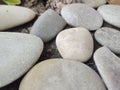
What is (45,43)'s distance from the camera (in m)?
0.95

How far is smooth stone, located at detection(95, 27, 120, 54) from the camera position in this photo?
90 centimetres

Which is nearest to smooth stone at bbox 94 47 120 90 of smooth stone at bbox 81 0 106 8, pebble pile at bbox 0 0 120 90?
pebble pile at bbox 0 0 120 90

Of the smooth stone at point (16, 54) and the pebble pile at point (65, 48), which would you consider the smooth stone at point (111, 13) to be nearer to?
the pebble pile at point (65, 48)

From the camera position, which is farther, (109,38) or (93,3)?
(93,3)

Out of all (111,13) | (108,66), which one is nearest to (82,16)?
(111,13)

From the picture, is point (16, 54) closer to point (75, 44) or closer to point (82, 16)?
point (75, 44)

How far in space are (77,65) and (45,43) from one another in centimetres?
20

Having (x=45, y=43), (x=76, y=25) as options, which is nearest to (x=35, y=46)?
(x=45, y=43)

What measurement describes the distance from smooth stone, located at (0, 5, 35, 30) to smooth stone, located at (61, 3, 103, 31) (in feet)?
0.48

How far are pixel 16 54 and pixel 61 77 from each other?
0.17 metres

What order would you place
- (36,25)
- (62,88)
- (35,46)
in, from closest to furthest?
1. (62,88)
2. (35,46)
3. (36,25)

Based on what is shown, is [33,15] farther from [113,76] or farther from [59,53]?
[113,76]

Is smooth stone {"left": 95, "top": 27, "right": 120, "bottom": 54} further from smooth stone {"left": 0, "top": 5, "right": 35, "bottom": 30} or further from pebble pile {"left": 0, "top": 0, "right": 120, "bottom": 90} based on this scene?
smooth stone {"left": 0, "top": 5, "right": 35, "bottom": 30}

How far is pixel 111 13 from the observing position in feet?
3.36
